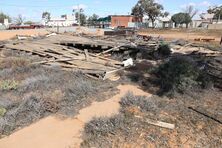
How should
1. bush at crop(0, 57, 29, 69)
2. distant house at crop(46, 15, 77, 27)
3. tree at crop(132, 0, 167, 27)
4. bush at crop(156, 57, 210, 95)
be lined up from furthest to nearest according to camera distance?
1. distant house at crop(46, 15, 77, 27)
2. tree at crop(132, 0, 167, 27)
3. bush at crop(0, 57, 29, 69)
4. bush at crop(156, 57, 210, 95)

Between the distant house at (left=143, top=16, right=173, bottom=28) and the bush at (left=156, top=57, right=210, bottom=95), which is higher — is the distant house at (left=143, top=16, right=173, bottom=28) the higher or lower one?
the higher one

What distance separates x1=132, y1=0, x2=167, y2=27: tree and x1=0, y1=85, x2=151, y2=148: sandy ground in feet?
189

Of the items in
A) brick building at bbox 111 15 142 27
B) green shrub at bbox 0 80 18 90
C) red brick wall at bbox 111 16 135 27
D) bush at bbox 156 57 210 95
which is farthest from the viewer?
red brick wall at bbox 111 16 135 27

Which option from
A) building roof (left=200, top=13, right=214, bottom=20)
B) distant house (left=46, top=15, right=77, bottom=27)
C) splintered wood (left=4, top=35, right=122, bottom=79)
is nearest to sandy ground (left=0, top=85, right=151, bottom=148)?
splintered wood (left=4, top=35, right=122, bottom=79)

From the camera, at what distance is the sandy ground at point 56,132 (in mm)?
5020

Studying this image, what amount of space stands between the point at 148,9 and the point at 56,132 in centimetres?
5920

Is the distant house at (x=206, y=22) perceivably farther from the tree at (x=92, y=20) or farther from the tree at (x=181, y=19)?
the tree at (x=92, y=20)

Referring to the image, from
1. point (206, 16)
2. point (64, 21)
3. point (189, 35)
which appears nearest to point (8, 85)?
point (189, 35)

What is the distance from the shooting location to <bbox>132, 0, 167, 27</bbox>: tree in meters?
60.2

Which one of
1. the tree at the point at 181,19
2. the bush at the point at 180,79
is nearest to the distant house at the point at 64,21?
the tree at the point at 181,19

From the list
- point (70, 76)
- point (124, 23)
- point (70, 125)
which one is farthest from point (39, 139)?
point (124, 23)

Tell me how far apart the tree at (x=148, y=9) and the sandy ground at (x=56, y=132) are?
57.5 meters

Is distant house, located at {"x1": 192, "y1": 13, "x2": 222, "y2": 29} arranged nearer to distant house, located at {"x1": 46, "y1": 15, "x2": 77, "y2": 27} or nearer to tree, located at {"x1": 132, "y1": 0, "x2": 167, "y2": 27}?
tree, located at {"x1": 132, "y1": 0, "x2": 167, "y2": 27}

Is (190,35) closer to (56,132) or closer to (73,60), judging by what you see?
(73,60)
